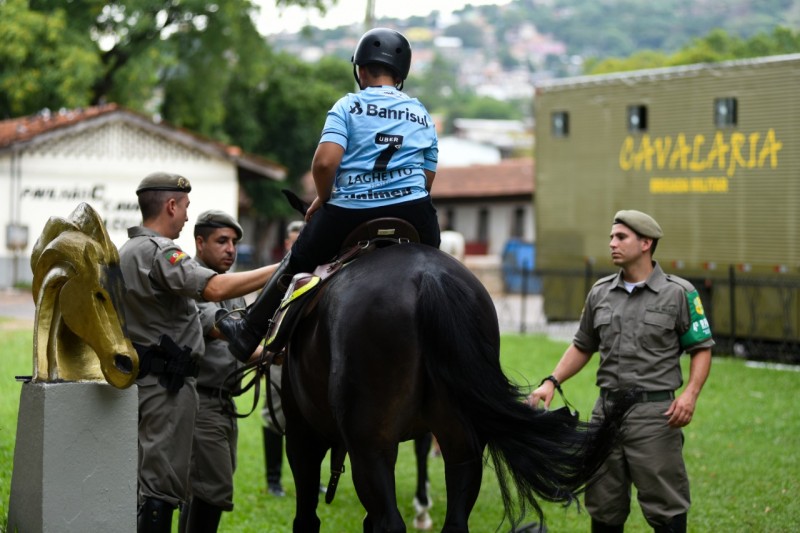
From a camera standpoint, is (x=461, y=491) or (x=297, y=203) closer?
(x=461, y=491)

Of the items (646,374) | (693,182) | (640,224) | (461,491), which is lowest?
(461,491)

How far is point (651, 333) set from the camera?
6301 mm

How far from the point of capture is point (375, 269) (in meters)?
4.93

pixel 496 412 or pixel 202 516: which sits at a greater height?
pixel 496 412

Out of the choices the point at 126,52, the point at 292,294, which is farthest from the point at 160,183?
the point at 126,52

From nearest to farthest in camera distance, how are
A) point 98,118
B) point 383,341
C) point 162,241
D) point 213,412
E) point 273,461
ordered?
point 383,341 < point 162,241 < point 213,412 < point 273,461 < point 98,118

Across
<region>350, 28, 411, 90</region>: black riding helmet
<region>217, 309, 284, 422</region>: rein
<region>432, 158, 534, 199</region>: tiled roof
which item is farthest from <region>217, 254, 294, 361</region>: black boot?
<region>432, 158, 534, 199</region>: tiled roof

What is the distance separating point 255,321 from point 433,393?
1240 millimetres

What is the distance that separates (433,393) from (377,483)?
0.45 m

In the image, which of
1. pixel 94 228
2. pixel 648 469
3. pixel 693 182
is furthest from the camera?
pixel 693 182

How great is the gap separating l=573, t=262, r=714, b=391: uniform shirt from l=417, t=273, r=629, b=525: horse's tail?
4.23 ft

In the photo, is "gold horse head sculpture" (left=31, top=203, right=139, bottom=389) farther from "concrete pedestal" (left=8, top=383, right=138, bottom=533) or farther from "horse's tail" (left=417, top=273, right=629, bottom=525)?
"horse's tail" (left=417, top=273, right=629, bottom=525)

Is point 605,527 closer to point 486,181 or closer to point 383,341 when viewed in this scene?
point 383,341

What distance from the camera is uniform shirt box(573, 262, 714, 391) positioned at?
630 cm
